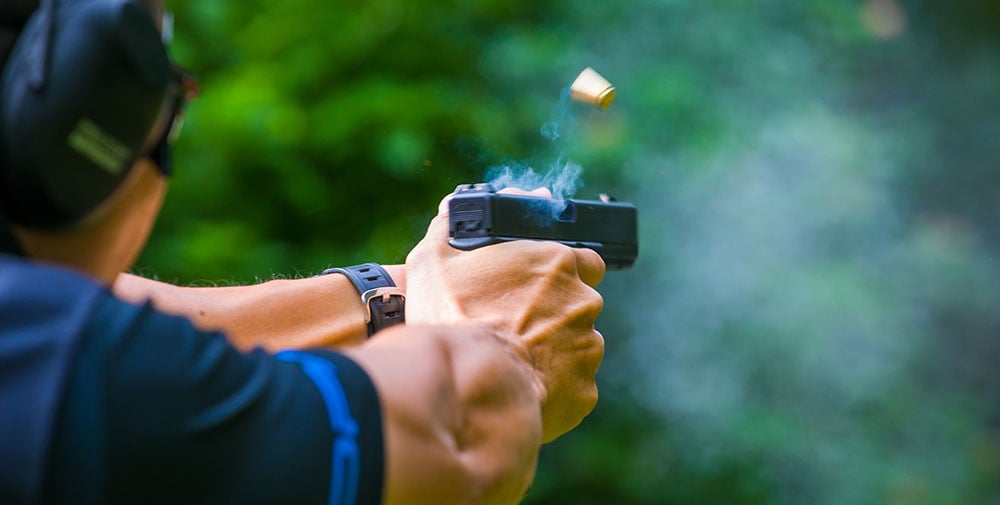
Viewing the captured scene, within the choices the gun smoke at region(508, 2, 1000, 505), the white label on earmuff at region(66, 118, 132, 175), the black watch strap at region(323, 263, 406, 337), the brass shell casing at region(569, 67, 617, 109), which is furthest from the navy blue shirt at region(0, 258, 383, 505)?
the gun smoke at region(508, 2, 1000, 505)

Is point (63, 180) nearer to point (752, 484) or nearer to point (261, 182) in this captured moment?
point (261, 182)

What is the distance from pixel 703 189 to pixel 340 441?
3.36 m

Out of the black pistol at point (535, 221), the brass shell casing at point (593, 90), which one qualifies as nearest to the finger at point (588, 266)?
the black pistol at point (535, 221)

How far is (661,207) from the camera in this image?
12.9ft

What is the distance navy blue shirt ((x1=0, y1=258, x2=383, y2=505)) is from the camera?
0.69m

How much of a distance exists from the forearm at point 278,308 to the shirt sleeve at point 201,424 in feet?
2.67

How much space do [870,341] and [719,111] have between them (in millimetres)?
1293

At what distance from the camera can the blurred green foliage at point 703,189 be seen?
3.09 m

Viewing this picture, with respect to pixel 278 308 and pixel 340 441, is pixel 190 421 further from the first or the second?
pixel 278 308

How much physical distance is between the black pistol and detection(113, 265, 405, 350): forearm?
0.87 ft

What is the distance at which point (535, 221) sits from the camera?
150 cm

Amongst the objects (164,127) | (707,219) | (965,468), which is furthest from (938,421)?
(164,127)

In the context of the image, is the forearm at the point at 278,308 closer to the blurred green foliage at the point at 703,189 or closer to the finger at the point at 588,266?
the finger at the point at 588,266

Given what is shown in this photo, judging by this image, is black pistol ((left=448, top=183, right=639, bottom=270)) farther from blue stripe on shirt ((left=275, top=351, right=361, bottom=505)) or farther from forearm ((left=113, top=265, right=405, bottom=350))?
blue stripe on shirt ((left=275, top=351, right=361, bottom=505))
